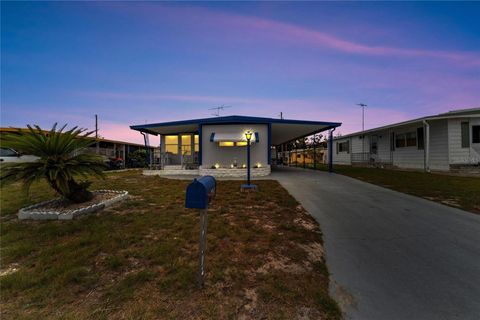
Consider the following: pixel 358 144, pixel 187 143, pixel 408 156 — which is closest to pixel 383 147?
pixel 408 156

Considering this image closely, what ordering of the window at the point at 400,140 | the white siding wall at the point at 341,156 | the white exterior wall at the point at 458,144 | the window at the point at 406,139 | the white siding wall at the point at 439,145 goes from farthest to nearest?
the white siding wall at the point at 341,156 < the window at the point at 400,140 < the window at the point at 406,139 < the white siding wall at the point at 439,145 < the white exterior wall at the point at 458,144

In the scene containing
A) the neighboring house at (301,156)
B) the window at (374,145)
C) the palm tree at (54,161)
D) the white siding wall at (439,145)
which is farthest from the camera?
the neighboring house at (301,156)

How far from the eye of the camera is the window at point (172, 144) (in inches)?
697

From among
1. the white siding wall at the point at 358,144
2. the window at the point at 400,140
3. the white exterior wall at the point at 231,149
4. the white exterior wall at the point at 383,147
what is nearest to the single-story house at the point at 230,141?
the white exterior wall at the point at 231,149

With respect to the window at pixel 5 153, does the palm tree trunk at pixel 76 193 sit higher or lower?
lower

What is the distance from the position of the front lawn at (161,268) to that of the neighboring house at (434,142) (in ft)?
49.3

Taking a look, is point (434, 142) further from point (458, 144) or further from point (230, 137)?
point (230, 137)

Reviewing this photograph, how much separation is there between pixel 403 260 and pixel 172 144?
17.1m

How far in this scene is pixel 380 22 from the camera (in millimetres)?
10047

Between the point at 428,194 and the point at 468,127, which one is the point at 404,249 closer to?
the point at 428,194

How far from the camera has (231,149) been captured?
47.6 ft

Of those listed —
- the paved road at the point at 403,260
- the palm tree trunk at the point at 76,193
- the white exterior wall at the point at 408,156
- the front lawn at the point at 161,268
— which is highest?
the white exterior wall at the point at 408,156

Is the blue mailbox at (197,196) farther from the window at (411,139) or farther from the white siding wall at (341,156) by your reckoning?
the white siding wall at (341,156)

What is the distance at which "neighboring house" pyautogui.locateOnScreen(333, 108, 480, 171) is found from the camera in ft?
43.6
